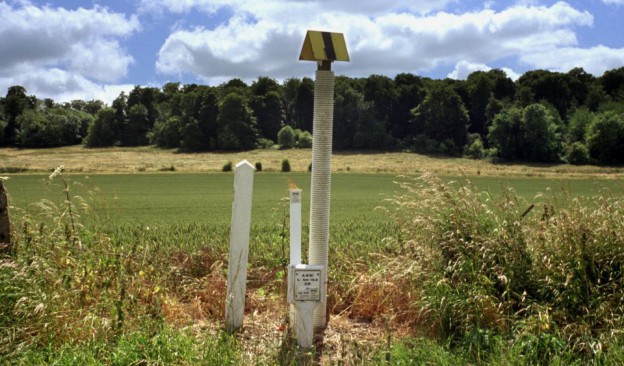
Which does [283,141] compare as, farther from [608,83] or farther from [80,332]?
[80,332]

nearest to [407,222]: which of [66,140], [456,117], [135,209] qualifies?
[135,209]

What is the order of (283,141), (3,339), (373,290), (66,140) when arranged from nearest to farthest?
(3,339)
(373,290)
(283,141)
(66,140)

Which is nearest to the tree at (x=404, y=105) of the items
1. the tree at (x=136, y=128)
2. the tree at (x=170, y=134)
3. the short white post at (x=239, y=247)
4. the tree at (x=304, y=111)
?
the tree at (x=304, y=111)

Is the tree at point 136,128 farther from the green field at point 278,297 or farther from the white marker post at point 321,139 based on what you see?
the white marker post at point 321,139

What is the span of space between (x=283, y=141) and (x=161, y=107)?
113 feet

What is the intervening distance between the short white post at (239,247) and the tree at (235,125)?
7671cm

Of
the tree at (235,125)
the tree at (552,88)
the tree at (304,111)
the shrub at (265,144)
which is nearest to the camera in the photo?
the tree at (235,125)

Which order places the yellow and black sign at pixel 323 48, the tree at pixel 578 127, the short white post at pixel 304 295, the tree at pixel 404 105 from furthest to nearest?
the tree at pixel 404 105
the tree at pixel 578 127
the yellow and black sign at pixel 323 48
the short white post at pixel 304 295

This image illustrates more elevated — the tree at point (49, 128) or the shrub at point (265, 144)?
the tree at point (49, 128)

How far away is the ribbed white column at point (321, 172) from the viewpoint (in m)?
6.39

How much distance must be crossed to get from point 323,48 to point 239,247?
92.7 inches

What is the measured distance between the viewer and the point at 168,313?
6.44m

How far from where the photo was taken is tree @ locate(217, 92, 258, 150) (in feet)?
273

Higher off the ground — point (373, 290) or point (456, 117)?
point (456, 117)
